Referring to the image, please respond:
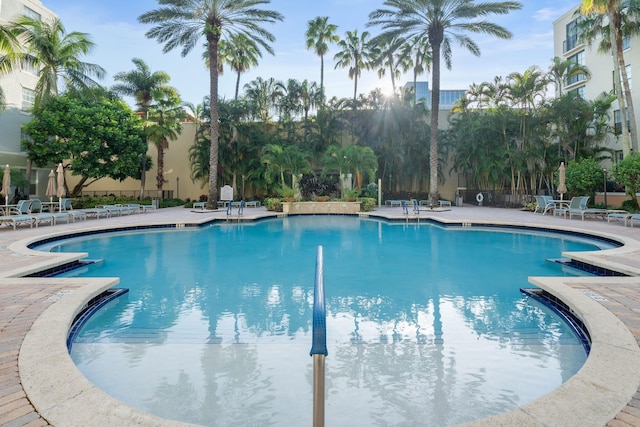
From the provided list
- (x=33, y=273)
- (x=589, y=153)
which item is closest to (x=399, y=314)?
(x=33, y=273)

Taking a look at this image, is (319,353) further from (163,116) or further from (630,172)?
(163,116)

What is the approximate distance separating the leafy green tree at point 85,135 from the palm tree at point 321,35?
1497cm

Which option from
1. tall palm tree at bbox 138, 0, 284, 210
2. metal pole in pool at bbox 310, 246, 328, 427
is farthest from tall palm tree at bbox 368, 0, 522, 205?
metal pole in pool at bbox 310, 246, 328, 427

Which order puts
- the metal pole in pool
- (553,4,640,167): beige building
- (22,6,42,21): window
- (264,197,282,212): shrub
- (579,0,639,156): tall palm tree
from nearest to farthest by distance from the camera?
the metal pole in pool < (579,0,639,156): tall palm tree < (264,197,282,212): shrub < (553,4,640,167): beige building < (22,6,42,21): window

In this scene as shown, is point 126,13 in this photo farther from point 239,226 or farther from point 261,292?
point 261,292

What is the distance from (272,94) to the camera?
32.1m

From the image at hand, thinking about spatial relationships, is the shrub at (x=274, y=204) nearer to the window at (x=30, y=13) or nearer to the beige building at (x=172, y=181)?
the beige building at (x=172, y=181)

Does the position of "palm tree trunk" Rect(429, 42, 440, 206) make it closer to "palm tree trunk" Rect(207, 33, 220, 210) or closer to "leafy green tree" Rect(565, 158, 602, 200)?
"leafy green tree" Rect(565, 158, 602, 200)

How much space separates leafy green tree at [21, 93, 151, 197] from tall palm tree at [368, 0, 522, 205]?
16755 mm

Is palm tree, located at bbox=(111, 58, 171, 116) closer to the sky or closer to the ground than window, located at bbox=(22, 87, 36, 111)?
closer to the sky

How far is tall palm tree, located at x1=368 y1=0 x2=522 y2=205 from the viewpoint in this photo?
21031 mm

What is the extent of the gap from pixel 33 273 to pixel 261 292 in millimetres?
3814

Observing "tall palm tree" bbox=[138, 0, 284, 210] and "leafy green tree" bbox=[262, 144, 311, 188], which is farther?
"leafy green tree" bbox=[262, 144, 311, 188]

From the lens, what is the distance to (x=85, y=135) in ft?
79.1
